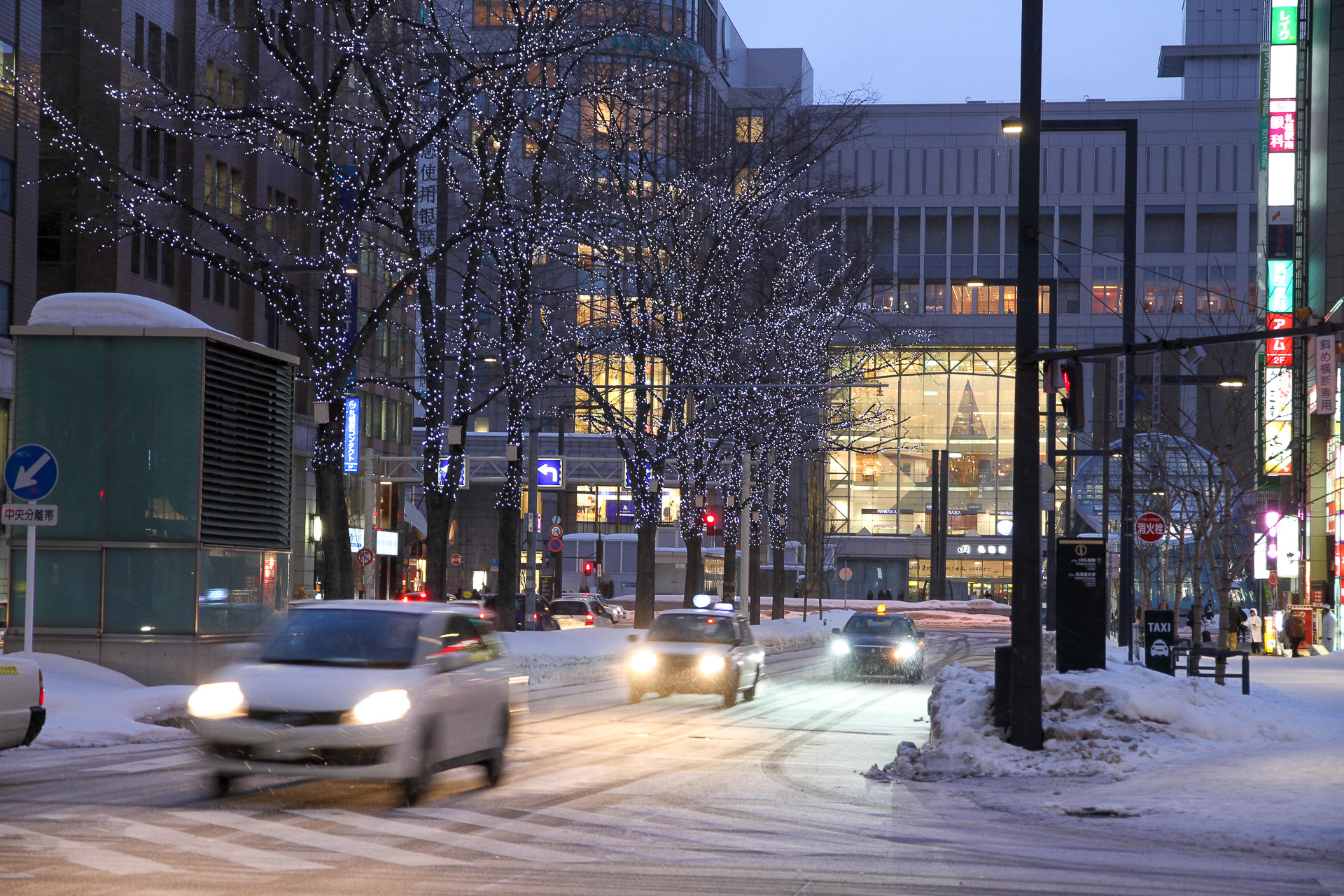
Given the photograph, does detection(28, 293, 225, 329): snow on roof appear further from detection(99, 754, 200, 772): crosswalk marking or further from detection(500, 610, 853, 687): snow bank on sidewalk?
detection(500, 610, 853, 687): snow bank on sidewalk

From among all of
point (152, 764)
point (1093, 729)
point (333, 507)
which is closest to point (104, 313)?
point (333, 507)

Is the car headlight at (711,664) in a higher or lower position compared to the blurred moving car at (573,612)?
higher

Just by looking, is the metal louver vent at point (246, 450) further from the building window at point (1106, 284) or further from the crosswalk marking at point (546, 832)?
the building window at point (1106, 284)

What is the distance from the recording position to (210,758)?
1182cm

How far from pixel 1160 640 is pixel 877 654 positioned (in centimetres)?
749

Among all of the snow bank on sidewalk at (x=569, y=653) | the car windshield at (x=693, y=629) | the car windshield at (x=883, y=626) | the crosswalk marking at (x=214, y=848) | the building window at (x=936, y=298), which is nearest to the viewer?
the crosswalk marking at (x=214, y=848)

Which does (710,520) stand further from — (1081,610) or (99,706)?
(99,706)

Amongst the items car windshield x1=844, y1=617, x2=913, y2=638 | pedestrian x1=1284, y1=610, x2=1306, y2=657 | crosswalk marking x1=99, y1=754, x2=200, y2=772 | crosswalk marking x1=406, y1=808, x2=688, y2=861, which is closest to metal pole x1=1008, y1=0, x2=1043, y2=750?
crosswalk marking x1=406, y1=808, x2=688, y2=861

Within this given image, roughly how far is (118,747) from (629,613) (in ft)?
196

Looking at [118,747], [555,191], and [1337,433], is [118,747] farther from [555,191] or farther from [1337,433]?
[1337,433]

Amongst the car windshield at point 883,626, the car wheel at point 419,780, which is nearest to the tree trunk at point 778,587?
the car windshield at point 883,626

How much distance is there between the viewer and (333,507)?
26734 millimetres

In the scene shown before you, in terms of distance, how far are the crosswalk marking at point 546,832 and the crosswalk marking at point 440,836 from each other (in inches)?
10.2

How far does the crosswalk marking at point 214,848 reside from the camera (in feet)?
30.5
